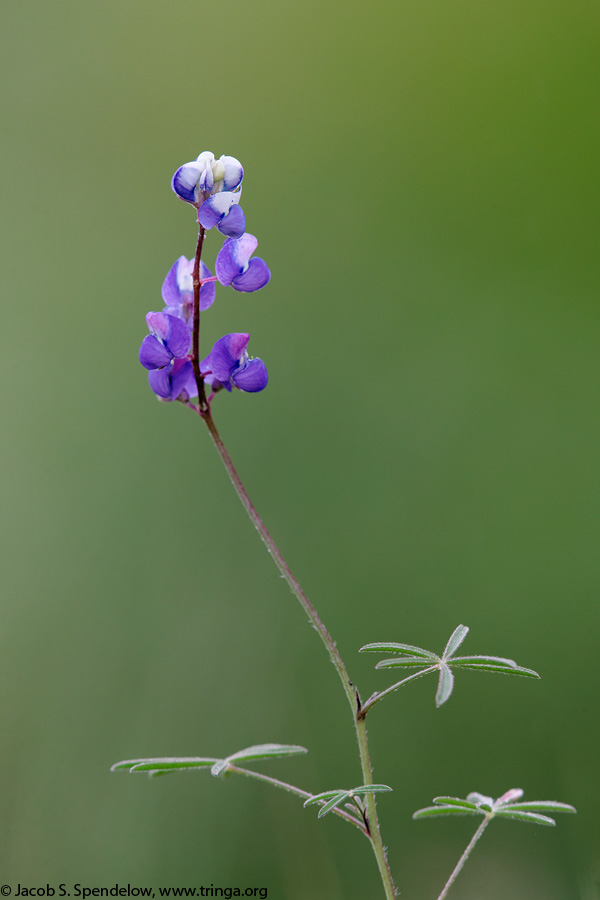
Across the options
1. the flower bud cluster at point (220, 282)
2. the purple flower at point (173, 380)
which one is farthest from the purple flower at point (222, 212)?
the purple flower at point (173, 380)

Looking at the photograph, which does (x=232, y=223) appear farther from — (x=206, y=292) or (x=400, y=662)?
(x=400, y=662)

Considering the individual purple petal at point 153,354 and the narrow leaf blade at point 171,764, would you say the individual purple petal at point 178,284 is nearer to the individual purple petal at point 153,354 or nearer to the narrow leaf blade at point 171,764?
the individual purple petal at point 153,354

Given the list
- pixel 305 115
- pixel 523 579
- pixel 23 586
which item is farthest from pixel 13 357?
pixel 523 579

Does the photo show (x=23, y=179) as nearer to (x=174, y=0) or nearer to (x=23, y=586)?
(x=174, y=0)

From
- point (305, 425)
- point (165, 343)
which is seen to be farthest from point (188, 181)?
point (305, 425)

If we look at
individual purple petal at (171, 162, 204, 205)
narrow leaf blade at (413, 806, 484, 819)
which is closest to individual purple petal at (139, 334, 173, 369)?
individual purple petal at (171, 162, 204, 205)

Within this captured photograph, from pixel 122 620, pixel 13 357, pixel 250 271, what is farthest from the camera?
pixel 13 357
